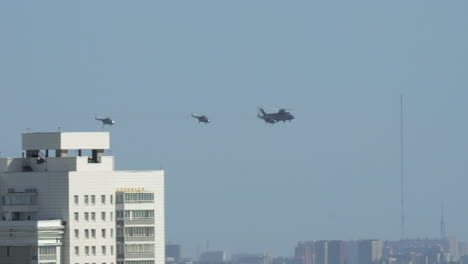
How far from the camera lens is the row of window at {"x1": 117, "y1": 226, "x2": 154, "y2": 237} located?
6619 inches

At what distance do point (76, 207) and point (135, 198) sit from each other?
667cm

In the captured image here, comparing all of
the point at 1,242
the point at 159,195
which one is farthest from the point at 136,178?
the point at 1,242

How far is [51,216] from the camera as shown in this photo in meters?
165

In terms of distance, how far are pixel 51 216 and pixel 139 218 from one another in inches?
361

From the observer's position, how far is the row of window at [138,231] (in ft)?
552

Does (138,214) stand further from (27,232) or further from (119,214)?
(27,232)

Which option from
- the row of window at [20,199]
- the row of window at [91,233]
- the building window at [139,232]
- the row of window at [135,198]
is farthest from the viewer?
the building window at [139,232]

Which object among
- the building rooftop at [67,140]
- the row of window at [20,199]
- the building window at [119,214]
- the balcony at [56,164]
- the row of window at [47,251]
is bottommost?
the row of window at [47,251]

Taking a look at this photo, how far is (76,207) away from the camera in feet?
543

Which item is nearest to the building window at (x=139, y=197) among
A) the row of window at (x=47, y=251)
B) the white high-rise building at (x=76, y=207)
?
the white high-rise building at (x=76, y=207)

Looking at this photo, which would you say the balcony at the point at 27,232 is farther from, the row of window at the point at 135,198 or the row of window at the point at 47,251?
the row of window at the point at 135,198

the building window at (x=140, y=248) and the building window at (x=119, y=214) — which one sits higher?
the building window at (x=119, y=214)

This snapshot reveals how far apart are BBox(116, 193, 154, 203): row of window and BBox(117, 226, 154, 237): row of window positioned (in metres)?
2.53

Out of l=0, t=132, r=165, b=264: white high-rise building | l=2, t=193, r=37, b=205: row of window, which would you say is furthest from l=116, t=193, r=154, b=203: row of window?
l=2, t=193, r=37, b=205: row of window
